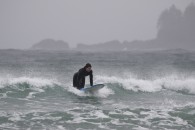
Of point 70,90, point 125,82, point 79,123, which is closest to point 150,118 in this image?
point 79,123

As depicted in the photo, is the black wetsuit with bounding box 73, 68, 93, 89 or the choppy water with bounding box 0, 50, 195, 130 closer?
the choppy water with bounding box 0, 50, 195, 130

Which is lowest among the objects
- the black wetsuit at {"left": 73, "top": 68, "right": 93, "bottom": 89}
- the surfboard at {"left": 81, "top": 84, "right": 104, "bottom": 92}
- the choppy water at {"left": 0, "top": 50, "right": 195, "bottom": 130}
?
the choppy water at {"left": 0, "top": 50, "right": 195, "bottom": 130}

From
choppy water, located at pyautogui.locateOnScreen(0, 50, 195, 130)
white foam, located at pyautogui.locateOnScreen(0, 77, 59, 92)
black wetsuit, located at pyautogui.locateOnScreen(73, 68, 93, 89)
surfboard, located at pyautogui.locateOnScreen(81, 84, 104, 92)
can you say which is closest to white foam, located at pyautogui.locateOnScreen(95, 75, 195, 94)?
choppy water, located at pyautogui.locateOnScreen(0, 50, 195, 130)

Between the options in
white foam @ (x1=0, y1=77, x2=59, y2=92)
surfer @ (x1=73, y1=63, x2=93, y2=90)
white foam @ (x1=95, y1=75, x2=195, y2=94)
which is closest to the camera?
surfer @ (x1=73, y1=63, x2=93, y2=90)

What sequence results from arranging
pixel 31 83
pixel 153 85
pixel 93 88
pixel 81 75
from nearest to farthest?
pixel 81 75 → pixel 93 88 → pixel 31 83 → pixel 153 85

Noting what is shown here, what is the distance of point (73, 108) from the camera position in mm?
13938

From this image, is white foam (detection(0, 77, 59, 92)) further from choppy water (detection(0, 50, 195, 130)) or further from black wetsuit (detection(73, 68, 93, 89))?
black wetsuit (detection(73, 68, 93, 89))

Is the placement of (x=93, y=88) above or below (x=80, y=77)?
below

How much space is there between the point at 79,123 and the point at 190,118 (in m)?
4.16

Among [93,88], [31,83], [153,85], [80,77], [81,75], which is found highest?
[81,75]

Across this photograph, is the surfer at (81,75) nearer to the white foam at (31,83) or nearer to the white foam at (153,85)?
the white foam at (31,83)

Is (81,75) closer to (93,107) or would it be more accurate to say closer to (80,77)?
(80,77)

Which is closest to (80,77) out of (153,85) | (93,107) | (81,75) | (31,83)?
(81,75)

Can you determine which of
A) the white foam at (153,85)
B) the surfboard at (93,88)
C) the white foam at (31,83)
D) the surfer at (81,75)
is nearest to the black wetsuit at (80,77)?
the surfer at (81,75)
